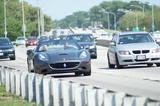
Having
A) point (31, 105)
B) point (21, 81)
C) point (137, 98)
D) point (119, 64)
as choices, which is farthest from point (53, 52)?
point (137, 98)

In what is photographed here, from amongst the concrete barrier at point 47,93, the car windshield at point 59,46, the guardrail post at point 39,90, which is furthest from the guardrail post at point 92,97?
the car windshield at point 59,46

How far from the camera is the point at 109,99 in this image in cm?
934

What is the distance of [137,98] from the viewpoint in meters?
8.66

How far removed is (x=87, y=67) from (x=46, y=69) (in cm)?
134

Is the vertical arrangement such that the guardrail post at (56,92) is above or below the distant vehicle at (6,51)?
above

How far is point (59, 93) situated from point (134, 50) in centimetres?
1554

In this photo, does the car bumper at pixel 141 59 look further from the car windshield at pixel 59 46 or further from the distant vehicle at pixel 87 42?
the distant vehicle at pixel 87 42

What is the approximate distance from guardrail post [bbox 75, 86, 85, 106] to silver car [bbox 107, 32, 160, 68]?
16.8 metres

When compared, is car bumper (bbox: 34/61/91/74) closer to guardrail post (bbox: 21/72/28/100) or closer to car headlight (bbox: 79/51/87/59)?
car headlight (bbox: 79/51/87/59)

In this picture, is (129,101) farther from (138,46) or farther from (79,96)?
(138,46)

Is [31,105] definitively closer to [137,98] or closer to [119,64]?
[137,98]

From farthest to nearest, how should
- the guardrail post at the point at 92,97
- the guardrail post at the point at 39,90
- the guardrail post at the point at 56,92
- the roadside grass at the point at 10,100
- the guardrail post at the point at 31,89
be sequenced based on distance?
the guardrail post at the point at 31,89 → the roadside grass at the point at 10,100 → the guardrail post at the point at 39,90 → the guardrail post at the point at 56,92 → the guardrail post at the point at 92,97

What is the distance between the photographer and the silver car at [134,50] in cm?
2838

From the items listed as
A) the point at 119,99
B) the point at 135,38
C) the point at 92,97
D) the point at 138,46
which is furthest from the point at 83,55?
the point at 119,99
